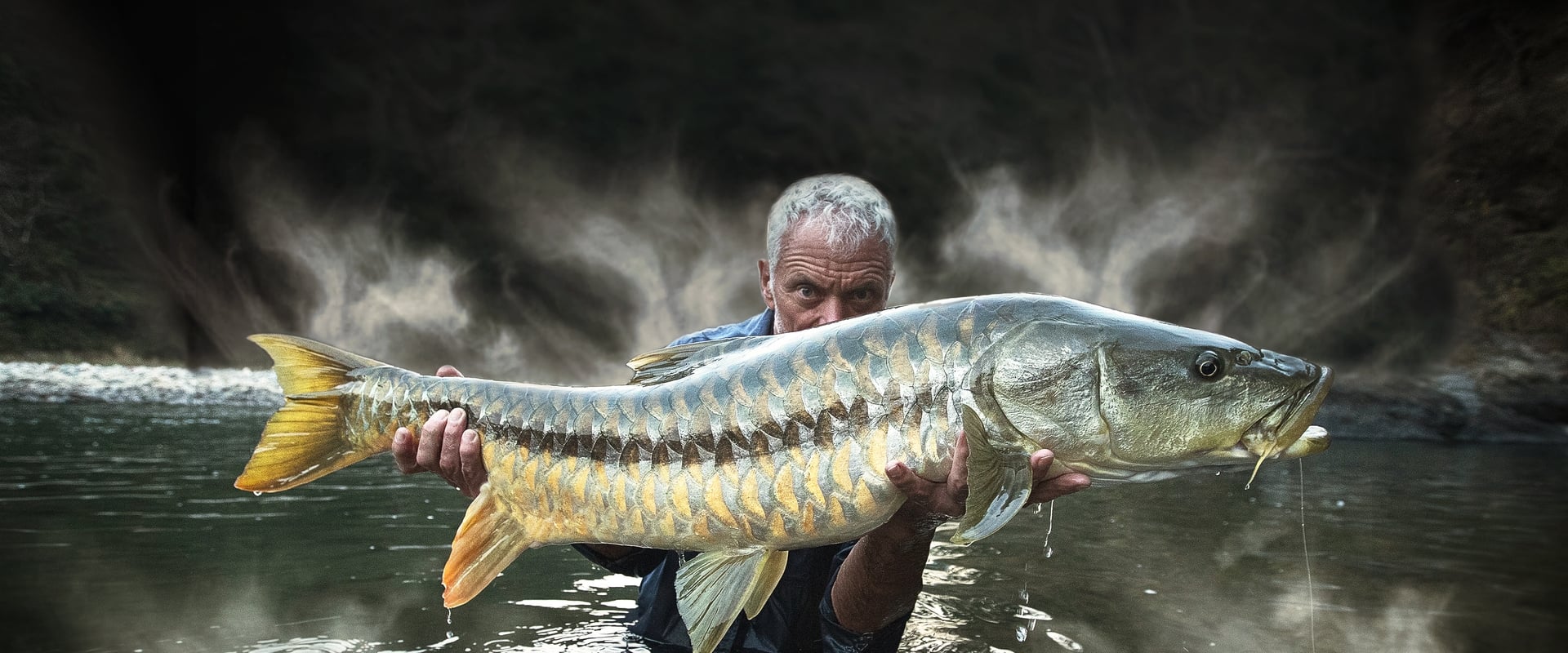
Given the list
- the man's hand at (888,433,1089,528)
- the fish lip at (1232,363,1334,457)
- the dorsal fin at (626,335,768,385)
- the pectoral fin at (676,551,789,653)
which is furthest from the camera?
the dorsal fin at (626,335,768,385)

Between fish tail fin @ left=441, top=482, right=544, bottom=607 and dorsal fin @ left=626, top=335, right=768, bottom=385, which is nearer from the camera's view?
dorsal fin @ left=626, top=335, right=768, bottom=385

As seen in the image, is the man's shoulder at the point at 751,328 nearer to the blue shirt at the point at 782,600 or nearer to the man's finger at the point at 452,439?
the blue shirt at the point at 782,600

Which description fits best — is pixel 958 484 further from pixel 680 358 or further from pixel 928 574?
pixel 928 574

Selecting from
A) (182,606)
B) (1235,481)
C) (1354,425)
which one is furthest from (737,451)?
(1354,425)

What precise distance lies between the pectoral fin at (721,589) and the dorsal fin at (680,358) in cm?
42

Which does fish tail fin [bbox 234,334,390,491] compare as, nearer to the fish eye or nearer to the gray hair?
Answer: the gray hair

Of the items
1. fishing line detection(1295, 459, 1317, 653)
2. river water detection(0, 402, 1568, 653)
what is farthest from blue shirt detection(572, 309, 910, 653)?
fishing line detection(1295, 459, 1317, 653)

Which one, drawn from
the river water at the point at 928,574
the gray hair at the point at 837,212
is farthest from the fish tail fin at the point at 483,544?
the river water at the point at 928,574

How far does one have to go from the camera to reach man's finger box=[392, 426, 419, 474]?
107 inches

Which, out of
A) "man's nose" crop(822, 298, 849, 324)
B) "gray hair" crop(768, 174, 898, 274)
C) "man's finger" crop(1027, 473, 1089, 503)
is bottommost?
"man's finger" crop(1027, 473, 1089, 503)

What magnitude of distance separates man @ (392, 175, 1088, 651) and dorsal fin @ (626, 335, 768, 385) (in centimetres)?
80

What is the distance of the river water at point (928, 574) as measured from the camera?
495cm

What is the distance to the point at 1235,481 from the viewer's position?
1220cm

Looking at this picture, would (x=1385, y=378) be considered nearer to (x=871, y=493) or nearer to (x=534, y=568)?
(x=534, y=568)
